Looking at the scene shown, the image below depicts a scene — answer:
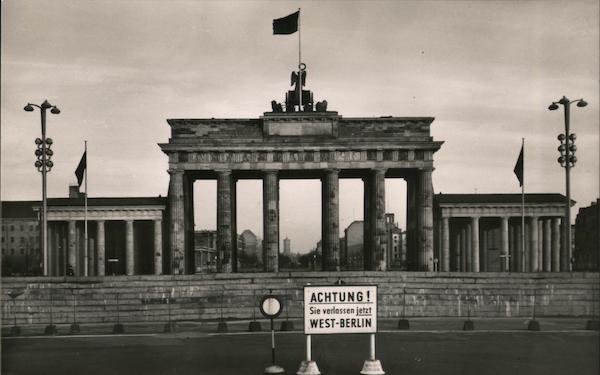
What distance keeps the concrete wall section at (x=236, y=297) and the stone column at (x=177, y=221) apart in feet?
66.5

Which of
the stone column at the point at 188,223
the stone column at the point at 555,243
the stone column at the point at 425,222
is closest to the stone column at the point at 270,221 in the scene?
the stone column at the point at 188,223

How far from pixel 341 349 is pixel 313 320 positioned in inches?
338

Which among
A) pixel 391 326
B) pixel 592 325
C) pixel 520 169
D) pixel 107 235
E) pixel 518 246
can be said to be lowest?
pixel 391 326

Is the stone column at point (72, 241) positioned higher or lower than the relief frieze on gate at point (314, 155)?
lower

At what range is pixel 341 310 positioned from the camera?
20.8 meters

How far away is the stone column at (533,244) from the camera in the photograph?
8225 cm

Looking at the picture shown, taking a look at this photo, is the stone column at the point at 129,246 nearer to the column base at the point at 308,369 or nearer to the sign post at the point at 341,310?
the column base at the point at 308,369

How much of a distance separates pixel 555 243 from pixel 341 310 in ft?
229

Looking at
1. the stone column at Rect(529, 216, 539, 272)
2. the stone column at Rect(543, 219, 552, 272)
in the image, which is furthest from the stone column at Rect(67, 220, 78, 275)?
the stone column at Rect(543, 219, 552, 272)

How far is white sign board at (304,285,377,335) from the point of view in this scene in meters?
20.8

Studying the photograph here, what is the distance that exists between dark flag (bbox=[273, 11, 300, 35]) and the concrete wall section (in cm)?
1841

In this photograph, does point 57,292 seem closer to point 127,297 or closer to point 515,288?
point 127,297

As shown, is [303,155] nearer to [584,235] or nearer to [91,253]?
[91,253]

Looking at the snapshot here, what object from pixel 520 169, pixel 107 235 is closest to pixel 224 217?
pixel 520 169
